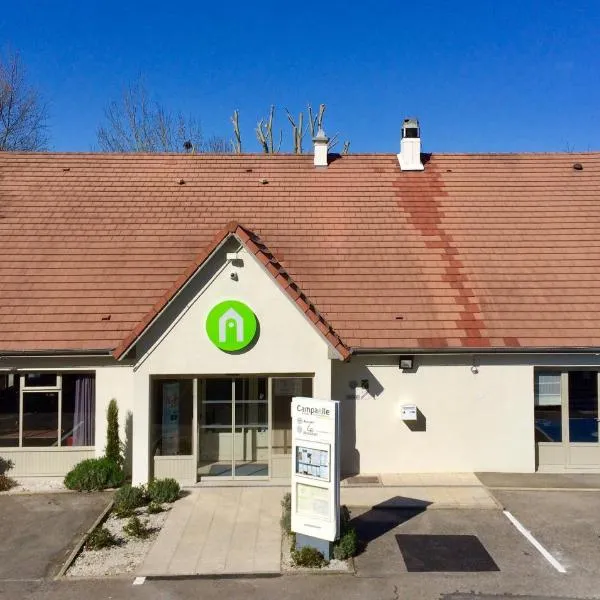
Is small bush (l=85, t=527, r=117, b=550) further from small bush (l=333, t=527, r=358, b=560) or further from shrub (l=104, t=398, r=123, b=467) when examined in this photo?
small bush (l=333, t=527, r=358, b=560)

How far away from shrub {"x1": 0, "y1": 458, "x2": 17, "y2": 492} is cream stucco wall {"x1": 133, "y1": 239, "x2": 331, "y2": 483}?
2.68 m

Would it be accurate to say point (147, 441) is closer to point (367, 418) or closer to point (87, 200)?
point (367, 418)

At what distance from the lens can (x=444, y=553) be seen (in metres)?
9.41

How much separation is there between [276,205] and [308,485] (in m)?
9.25

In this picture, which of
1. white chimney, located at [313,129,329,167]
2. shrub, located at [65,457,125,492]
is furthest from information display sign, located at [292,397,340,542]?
white chimney, located at [313,129,329,167]

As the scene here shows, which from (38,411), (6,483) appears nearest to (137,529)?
(6,483)

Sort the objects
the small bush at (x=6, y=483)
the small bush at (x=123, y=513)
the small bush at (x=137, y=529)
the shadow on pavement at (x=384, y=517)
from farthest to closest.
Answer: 1. the small bush at (x=6, y=483)
2. the small bush at (x=123, y=513)
3. the shadow on pavement at (x=384, y=517)
4. the small bush at (x=137, y=529)

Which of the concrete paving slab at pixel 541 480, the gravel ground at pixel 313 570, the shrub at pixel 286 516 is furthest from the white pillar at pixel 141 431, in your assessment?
the concrete paving slab at pixel 541 480

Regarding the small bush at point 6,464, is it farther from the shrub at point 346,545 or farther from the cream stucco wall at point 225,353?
the shrub at point 346,545

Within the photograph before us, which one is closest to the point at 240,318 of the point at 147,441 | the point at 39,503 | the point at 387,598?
the point at 147,441

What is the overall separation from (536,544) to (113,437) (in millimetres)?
8318

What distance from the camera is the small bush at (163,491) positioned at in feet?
37.5

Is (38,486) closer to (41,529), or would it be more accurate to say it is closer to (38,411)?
(38,411)

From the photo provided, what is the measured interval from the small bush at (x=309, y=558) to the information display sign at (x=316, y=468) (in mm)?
234
